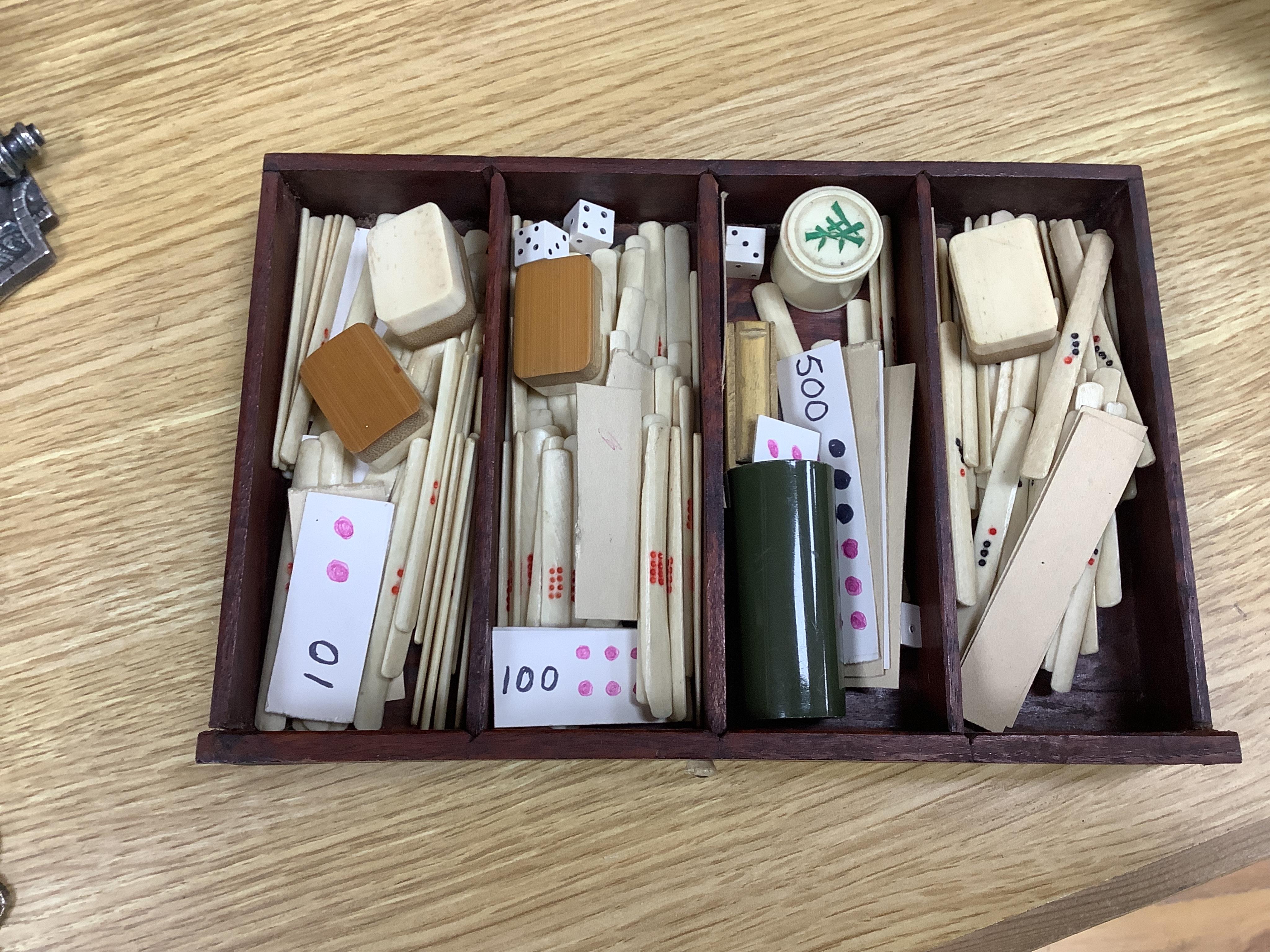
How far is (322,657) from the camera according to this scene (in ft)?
4.53

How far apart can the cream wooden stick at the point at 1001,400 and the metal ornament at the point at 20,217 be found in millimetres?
1888

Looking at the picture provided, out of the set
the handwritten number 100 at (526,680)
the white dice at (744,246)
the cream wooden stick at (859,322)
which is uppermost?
the white dice at (744,246)

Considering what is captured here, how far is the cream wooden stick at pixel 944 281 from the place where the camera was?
1.55 meters

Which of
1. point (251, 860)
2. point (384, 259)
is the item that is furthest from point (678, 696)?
point (384, 259)

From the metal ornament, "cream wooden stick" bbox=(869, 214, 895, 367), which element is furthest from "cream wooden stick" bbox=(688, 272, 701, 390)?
the metal ornament

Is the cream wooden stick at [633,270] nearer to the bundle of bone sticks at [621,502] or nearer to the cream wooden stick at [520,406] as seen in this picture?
the bundle of bone sticks at [621,502]

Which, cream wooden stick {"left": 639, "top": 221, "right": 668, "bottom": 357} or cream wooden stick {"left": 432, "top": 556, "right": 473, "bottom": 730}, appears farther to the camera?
cream wooden stick {"left": 639, "top": 221, "right": 668, "bottom": 357}

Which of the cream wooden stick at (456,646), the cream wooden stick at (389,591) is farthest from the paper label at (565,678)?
the cream wooden stick at (389,591)

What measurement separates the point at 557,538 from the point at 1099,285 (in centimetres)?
110

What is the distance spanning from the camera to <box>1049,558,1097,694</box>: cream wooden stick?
1427 mm

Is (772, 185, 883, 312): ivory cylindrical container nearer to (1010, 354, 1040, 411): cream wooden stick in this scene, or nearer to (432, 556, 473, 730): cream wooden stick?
(1010, 354, 1040, 411): cream wooden stick

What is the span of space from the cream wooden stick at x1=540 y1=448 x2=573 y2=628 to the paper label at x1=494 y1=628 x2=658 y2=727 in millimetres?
43

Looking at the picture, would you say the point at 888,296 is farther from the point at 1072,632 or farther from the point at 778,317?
the point at 1072,632

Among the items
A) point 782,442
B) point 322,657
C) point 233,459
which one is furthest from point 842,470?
point 233,459
